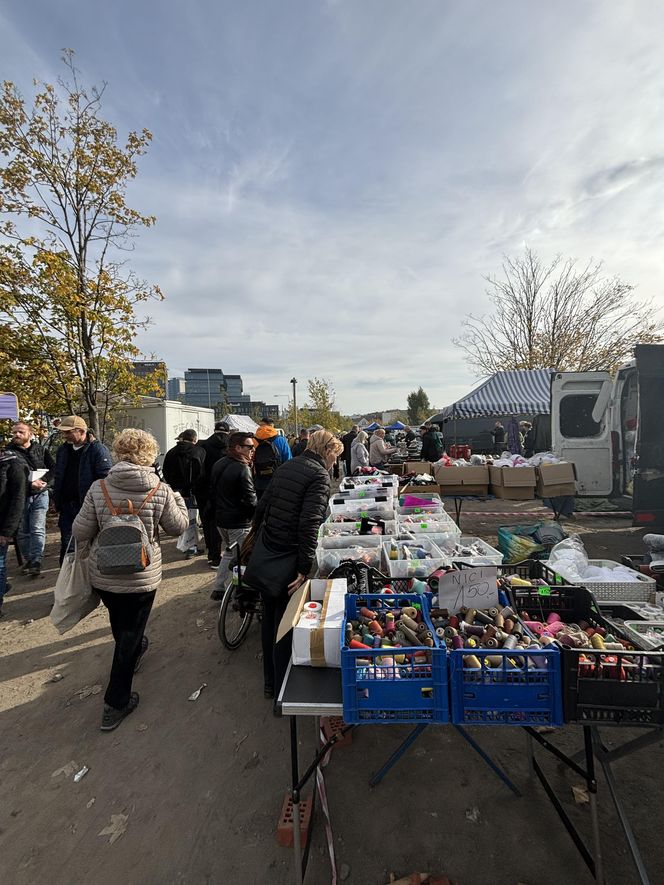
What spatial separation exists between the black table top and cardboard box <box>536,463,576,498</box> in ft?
18.1

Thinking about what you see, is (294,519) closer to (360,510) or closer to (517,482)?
(360,510)

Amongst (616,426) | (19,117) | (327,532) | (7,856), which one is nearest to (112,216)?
(19,117)

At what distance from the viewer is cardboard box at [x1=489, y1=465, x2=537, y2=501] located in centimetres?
619

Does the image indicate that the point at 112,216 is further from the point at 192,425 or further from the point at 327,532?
the point at 192,425

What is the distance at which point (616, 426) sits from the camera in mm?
7363

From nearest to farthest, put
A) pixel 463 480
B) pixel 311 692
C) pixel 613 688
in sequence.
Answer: pixel 613 688
pixel 311 692
pixel 463 480

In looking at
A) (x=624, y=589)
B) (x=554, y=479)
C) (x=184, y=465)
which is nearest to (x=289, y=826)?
(x=624, y=589)

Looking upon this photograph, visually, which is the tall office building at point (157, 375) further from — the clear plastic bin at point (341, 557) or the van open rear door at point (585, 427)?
the van open rear door at point (585, 427)

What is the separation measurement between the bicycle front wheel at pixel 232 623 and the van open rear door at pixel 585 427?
6581mm

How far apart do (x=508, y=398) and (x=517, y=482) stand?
6349 millimetres

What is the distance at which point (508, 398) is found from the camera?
38.8ft

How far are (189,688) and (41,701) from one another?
1.10m

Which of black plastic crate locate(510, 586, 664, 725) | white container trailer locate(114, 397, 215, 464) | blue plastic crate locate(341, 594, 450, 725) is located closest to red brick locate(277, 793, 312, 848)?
blue plastic crate locate(341, 594, 450, 725)

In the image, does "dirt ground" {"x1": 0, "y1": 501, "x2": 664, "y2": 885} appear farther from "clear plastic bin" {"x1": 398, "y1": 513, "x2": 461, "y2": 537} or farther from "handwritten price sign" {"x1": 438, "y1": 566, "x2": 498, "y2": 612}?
"clear plastic bin" {"x1": 398, "y1": 513, "x2": 461, "y2": 537}
